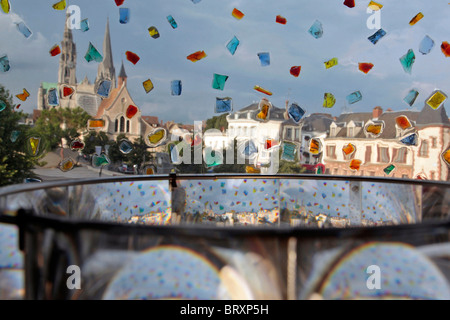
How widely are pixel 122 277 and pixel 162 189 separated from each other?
670mm

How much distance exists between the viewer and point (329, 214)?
4.19 ft

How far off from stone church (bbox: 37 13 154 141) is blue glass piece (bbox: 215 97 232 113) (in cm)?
2101

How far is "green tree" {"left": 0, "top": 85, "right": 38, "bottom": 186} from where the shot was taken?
1891cm

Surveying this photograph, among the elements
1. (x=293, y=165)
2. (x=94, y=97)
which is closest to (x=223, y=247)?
(x=293, y=165)

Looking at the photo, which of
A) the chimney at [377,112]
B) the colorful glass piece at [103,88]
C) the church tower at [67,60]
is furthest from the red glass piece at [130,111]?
the church tower at [67,60]

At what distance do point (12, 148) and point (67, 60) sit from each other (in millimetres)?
42744

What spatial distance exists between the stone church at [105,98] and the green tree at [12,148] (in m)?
4.75

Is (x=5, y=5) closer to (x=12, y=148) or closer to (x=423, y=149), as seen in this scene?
(x=12, y=148)

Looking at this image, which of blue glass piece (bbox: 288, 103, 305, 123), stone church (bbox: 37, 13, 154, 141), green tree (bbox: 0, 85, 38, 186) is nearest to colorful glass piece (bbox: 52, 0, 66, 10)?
blue glass piece (bbox: 288, 103, 305, 123)

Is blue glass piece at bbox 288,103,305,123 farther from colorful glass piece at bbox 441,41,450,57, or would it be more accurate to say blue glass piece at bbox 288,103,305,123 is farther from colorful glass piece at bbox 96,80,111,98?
colorful glass piece at bbox 96,80,111,98

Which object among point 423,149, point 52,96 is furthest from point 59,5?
point 423,149

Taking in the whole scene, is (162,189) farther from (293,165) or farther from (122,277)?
(293,165)

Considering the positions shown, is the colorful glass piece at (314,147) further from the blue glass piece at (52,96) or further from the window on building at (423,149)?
the window on building at (423,149)

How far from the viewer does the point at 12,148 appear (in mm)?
19719
